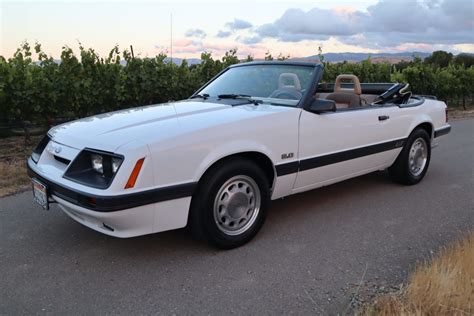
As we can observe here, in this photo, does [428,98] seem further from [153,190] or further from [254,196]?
[153,190]

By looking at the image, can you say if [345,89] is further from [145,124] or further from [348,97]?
[145,124]

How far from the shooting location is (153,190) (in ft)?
9.84

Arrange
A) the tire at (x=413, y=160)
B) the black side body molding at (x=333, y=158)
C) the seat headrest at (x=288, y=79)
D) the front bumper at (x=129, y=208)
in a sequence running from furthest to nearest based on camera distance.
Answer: the tire at (x=413, y=160)
the seat headrest at (x=288, y=79)
the black side body molding at (x=333, y=158)
the front bumper at (x=129, y=208)

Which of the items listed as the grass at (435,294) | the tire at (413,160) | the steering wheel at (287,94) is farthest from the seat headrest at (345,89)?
the grass at (435,294)

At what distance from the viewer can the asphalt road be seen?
2.77 meters

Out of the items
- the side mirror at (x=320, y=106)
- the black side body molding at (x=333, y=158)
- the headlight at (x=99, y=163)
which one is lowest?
the black side body molding at (x=333, y=158)

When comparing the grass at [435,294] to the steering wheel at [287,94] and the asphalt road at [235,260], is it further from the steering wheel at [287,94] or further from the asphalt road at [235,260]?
the steering wheel at [287,94]

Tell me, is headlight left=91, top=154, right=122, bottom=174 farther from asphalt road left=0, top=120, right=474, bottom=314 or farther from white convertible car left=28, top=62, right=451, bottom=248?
asphalt road left=0, top=120, right=474, bottom=314

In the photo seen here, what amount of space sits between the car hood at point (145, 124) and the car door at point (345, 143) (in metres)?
0.53

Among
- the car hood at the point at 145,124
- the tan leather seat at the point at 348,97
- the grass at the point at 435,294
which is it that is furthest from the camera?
the tan leather seat at the point at 348,97

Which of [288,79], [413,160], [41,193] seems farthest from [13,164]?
[413,160]

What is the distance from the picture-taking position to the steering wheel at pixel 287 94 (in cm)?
411

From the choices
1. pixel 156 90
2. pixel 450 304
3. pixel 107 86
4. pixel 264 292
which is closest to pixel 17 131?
pixel 107 86

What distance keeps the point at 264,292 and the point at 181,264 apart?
28.7 inches
